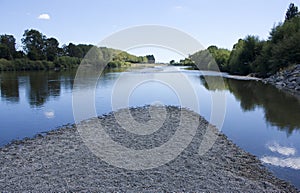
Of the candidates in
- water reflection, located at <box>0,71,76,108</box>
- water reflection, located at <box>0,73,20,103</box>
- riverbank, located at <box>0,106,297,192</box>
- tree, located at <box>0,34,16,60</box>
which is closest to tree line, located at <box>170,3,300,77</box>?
water reflection, located at <box>0,71,76,108</box>

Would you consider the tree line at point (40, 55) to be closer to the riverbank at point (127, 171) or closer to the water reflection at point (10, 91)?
the water reflection at point (10, 91)

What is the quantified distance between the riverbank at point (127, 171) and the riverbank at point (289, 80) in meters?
19.3

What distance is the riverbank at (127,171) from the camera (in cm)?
534

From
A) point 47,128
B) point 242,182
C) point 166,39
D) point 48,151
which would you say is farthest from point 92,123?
point 242,182

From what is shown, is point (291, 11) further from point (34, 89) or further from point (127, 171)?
point (127, 171)

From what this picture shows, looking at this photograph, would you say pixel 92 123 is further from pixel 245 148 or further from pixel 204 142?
pixel 245 148

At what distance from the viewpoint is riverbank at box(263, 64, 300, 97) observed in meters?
24.5

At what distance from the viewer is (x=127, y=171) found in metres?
6.14

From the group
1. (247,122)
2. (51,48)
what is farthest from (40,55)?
(247,122)

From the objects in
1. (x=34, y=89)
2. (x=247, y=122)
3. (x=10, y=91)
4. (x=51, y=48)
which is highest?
(x=51, y=48)

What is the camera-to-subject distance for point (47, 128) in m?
11.1

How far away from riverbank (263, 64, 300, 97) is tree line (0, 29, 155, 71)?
136 feet

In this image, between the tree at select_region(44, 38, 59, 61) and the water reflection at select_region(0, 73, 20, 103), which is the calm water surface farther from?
the tree at select_region(44, 38, 59, 61)

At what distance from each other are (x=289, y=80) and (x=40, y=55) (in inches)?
2867
